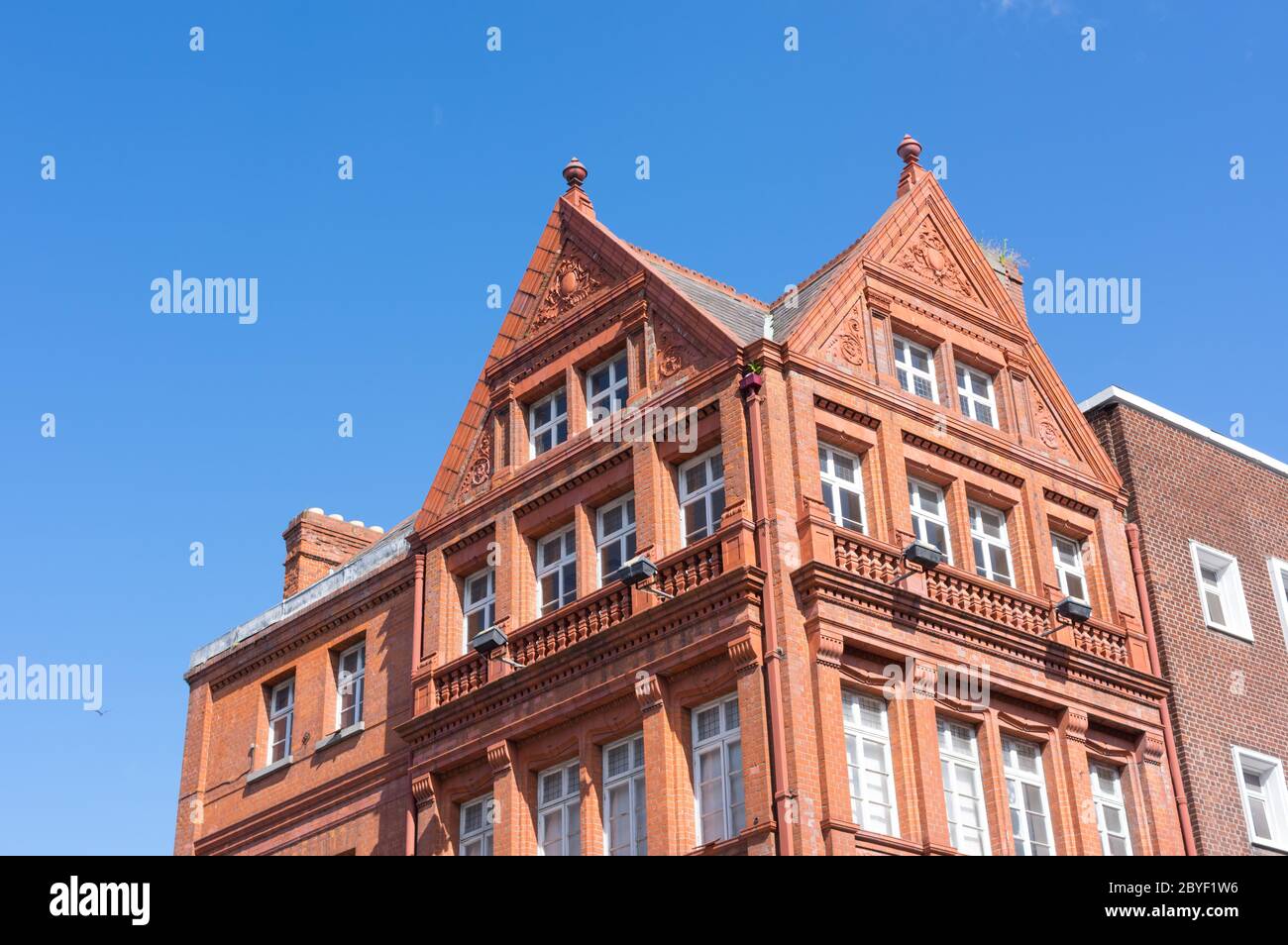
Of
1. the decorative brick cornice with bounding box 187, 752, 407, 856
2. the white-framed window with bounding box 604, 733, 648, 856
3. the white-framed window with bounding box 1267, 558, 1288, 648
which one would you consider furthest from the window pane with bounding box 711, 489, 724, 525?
the white-framed window with bounding box 1267, 558, 1288, 648

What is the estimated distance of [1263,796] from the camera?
112ft

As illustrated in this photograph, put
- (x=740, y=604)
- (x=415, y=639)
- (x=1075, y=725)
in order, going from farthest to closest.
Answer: (x=415, y=639), (x=1075, y=725), (x=740, y=604)

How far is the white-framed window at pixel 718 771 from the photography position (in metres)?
27.0

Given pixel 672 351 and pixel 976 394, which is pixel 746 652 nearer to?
pixel 672 351

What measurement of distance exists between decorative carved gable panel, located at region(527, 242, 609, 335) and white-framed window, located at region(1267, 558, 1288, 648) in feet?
49.8

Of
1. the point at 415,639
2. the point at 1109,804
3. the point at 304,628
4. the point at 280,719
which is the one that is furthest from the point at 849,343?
the point at 280,719

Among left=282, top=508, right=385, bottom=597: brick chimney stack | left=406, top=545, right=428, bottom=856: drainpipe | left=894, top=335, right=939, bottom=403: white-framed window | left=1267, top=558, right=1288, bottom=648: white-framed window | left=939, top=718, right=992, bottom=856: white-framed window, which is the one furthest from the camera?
left=282, top=508, right=385, bottom=597: brick chimney stack

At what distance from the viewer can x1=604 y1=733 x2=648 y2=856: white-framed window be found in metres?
28.3

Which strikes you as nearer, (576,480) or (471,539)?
(576,480)

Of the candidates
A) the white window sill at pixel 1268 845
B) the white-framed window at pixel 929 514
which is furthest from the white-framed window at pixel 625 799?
the white window sill at pixel 1268 845

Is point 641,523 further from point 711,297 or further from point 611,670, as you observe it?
point 711,297

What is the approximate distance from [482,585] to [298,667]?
6004 millimetres

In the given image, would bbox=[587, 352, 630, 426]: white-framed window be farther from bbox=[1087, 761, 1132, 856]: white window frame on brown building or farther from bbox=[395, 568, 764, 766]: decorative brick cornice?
bbox=[1087, 761, 1132, 856]: white window frame on brown building

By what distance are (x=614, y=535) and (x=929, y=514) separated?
18.0ft
